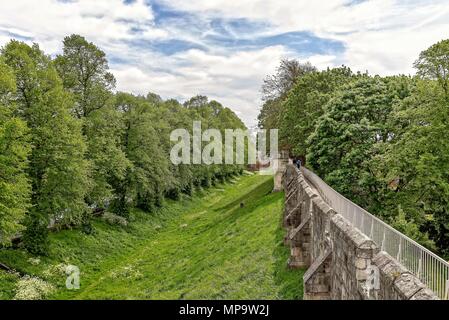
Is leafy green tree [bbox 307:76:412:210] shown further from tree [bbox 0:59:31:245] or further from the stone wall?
tree [bbox 0:59:31:245]

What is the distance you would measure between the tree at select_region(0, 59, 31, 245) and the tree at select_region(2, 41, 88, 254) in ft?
9.36

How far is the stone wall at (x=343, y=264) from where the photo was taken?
8203mm

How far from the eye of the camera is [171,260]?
2867 cm

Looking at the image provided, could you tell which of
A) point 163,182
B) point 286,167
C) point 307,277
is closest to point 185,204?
point 163,182

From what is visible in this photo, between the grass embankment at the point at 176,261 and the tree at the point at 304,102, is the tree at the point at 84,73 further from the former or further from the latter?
the tree at the point at 304,102

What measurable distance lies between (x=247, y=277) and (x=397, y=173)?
988 cm

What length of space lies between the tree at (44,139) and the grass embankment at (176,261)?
9.97ft

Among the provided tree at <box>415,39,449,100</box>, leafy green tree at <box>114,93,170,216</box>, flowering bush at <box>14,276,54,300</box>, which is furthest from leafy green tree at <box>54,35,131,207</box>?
tree at <box>415,39,449,100</box>

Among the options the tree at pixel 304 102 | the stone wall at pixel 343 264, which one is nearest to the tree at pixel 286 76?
the tree at pixel 304 102

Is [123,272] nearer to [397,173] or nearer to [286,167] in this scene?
[397,173]

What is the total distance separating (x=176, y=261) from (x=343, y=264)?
18328 mm

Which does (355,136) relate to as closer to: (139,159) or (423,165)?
(423,165)

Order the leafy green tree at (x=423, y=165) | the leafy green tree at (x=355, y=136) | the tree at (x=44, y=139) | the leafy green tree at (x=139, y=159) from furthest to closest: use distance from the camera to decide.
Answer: the leafy green tree at (x=139, y=159) < the tree at (x=44, y=139) < the leafy green tree at (x=355, y=136) < the leafy green tree at (x=423, y=165)

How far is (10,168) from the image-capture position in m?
22.2
